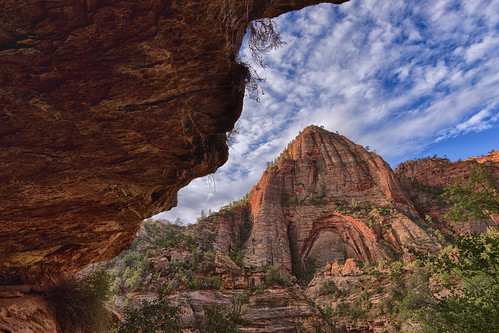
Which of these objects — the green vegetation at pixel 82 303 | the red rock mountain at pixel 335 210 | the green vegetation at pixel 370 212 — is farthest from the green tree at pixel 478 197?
the green vegetation at pixel 370 212

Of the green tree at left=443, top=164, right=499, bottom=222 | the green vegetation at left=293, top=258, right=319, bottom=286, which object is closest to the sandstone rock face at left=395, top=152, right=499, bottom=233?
the green vegetation at left=293, top=258, right=319, bottom=286

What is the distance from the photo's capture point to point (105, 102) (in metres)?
4.34

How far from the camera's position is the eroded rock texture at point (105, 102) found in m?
3.48

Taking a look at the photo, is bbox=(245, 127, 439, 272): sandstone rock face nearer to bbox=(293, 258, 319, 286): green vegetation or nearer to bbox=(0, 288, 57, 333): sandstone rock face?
bbox=(293, 258, 319, 286): green vegetation

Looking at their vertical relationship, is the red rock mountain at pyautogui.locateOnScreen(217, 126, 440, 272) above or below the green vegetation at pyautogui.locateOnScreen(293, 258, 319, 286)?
above

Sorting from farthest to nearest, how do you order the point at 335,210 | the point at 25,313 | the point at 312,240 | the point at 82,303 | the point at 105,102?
1. the point at 335,210
2. the point at 312,240
3. the point at 82,303
4. the point at 25,313
5. the point at 105,102

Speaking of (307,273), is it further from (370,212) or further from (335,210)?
(370,212)

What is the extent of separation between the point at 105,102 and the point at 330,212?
5318 centimetres

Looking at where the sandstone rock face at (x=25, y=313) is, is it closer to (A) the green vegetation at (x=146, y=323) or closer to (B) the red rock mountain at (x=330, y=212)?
(A) the green vegetation at (x=146, y=323)

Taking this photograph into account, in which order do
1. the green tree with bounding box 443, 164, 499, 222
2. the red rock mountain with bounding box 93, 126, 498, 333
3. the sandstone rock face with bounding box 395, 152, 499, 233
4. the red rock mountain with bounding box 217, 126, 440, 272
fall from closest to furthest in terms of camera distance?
1. the green tree with bounding box 443, 164, 499, 222
2. the red rock mountain with bounding box 93, 126, 498, 333
3. the red rock mountain with bounding box 217, 126, 440, 272
4. the sandstone rock face with bounding box 395, 152, 499, 233

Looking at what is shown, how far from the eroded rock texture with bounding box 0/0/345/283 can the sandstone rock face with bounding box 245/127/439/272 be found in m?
36.6

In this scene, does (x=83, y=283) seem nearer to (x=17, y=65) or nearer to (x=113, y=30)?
(x=17, y=65)

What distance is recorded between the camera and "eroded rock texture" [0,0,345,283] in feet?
11.4

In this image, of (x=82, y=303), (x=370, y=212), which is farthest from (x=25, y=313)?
(x=370, y=212)
